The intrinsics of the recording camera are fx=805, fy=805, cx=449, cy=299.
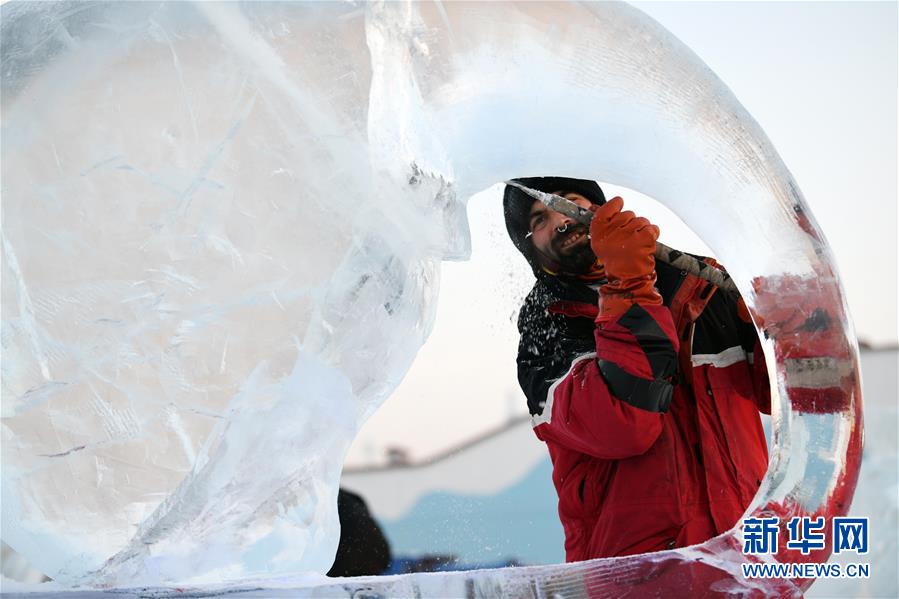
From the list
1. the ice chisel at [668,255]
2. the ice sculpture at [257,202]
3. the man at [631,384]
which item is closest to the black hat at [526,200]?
the man at [631,384]

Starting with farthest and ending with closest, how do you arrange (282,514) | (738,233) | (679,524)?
(679,524)
(282,514)
(738,233)

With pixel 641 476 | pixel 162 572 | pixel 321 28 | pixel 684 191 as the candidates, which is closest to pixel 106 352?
pixel 162 572

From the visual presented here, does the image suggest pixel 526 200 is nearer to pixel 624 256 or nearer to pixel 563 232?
pixel 563 232

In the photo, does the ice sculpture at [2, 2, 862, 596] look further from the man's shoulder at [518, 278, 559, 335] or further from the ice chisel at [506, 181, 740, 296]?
the man's shoulder at [518, 278, 559, 335]

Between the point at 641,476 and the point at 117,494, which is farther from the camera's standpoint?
the point at 641,476

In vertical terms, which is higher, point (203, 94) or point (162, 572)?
point (203, 94)

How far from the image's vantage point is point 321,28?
0.95 meters

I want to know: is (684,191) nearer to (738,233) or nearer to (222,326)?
(738,233)

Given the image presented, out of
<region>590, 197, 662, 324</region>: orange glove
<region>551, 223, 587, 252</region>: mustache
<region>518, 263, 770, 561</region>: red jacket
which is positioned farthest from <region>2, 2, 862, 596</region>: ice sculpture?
<region>551, 223, 587, 252</region>: mustache

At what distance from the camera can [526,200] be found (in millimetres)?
1453

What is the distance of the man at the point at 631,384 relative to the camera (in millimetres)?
1219

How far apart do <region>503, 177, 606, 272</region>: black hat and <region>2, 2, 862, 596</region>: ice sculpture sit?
466 mm

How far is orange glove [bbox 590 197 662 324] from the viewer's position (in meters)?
1.21

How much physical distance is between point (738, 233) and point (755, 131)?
0.41 feet
